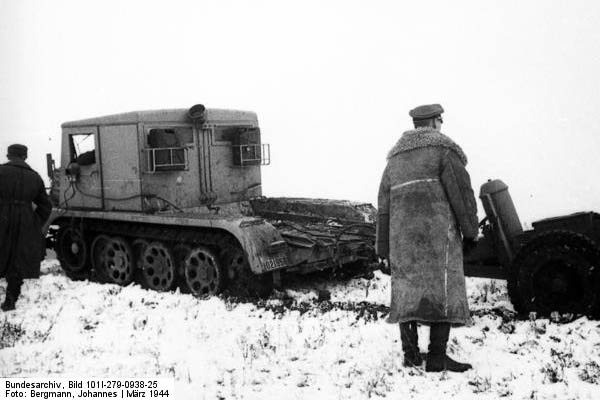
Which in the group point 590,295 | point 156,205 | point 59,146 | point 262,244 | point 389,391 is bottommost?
point 389,391

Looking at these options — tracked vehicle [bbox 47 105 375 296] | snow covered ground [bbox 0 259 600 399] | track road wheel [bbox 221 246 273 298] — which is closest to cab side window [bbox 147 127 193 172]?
tracked vehicle [bbox 47 105 375 296]

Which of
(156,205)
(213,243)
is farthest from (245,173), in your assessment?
(213,243)

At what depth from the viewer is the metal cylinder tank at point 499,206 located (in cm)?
683

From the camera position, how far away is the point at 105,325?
718 centimetres

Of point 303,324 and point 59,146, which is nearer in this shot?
point 303,324

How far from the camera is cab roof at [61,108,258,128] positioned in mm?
9180

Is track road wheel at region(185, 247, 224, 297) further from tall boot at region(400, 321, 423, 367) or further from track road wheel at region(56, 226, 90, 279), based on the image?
tall boot at region(400, 321, 423, 367)

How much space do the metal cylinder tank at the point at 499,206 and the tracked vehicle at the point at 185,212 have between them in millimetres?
2055

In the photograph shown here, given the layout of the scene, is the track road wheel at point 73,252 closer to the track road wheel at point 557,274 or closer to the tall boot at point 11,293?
the tall boot at point 11,293

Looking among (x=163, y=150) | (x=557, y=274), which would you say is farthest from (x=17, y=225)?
(x=557, y=274)

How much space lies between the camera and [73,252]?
10.4 meters

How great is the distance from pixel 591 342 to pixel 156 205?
235 inches

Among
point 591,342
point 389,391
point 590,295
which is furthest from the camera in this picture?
point 590,295

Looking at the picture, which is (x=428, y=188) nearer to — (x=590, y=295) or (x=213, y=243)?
(x=590, y=295)
